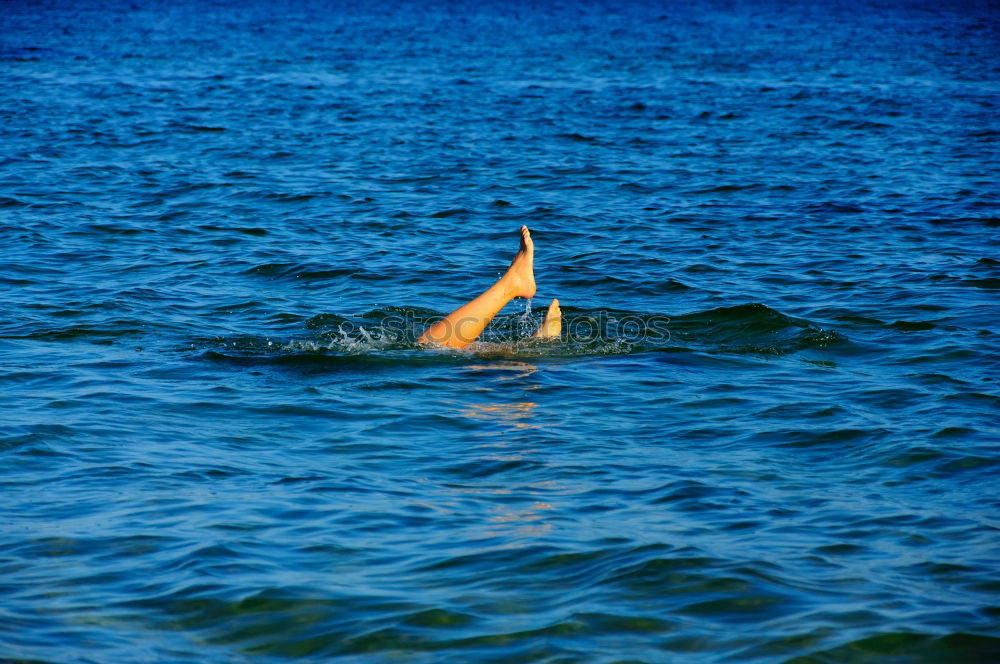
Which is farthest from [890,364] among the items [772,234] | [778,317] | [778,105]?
[778,105]

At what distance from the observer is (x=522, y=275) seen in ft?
34.2

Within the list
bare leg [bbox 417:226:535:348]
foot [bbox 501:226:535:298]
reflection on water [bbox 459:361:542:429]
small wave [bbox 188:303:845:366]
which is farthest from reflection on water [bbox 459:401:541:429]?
foot [bbox 501:226:535:298]

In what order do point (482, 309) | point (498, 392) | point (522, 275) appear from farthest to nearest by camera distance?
point (522, 275), point (482, 309), point (498, 392)

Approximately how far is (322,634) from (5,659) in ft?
5.07

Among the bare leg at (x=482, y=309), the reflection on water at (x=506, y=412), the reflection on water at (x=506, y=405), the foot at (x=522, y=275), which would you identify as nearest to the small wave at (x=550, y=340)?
the bare leg at (x=482, y=309)

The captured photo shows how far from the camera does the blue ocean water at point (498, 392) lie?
5902 mm

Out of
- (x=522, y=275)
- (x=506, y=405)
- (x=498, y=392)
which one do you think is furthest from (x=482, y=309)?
(x=506, y=405)

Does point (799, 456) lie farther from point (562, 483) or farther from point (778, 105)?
point (778, 105)

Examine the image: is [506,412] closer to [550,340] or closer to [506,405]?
[506,405]

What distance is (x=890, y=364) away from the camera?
10.2 metres

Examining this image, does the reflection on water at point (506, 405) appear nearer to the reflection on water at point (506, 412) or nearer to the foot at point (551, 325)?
the reflection on water at point (506, 412)

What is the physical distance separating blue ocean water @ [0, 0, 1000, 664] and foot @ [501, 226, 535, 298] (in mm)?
604

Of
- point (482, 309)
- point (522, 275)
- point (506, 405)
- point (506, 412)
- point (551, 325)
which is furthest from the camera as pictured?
point (551, 325)

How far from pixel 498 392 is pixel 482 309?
37.9 inches
